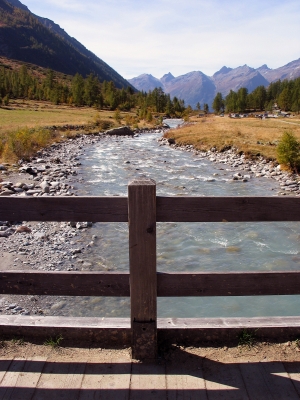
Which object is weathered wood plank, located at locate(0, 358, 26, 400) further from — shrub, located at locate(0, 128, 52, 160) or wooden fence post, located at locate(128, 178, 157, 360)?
shrub, located at locate(0, 128, 52, 160)

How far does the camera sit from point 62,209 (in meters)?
3.44

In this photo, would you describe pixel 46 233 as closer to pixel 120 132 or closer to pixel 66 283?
pixel 66 283

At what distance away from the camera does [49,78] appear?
112375 millimetres

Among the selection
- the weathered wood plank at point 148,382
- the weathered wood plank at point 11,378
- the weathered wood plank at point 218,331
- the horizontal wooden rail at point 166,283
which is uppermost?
the horizontal wooden rail at point 166,283

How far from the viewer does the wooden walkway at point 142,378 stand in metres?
3.17

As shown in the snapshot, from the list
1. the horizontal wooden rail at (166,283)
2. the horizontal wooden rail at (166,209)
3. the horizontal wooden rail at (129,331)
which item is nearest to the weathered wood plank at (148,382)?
the horizontal wooden rail at (129,331)

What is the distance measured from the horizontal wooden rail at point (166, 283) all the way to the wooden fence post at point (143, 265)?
0.12m

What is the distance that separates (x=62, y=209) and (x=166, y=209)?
98cm

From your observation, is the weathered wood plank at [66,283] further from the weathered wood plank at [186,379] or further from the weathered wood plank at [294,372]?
the weathered wood plank at [294,372]

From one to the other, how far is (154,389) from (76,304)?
4650mm

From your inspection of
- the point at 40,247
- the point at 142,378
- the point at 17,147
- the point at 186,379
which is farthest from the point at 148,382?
the point at 17,147

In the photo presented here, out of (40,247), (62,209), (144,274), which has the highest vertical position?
(62,209)

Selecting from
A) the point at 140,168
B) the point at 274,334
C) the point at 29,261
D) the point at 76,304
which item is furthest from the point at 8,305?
the point at 140,168

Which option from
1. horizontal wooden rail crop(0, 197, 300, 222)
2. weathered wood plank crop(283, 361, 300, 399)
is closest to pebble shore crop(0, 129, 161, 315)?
horizontal wooden rail crop(0, 197, 300, 222)
